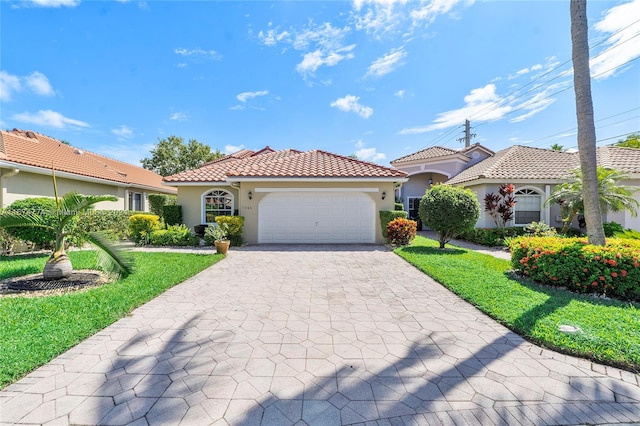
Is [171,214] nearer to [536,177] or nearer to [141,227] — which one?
[141,227]

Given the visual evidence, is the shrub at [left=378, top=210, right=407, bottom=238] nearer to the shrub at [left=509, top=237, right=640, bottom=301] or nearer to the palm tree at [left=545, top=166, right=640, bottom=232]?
the shrub at [left=509, top=237, right=640, bottom=301]

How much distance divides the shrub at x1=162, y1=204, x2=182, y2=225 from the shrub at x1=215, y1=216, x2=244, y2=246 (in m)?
3.50

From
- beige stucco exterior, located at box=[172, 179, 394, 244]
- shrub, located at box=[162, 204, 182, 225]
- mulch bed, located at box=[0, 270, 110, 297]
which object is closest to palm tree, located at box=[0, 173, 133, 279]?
mulch bed, located at box=[0, 270, 110, 297]

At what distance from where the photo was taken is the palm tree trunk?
20.0 feet

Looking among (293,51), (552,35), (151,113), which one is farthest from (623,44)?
(151,113)

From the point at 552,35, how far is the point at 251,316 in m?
13.3

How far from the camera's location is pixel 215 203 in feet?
46.9

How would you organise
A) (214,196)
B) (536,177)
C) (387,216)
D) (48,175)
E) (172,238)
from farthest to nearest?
(214,196)
(536,177)
(387,216)
(172,238)
(48,175)

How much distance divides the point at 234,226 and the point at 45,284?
6.49m

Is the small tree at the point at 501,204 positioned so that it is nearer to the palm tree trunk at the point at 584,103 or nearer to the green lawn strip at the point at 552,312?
the green lawn strip at the point at 552,312

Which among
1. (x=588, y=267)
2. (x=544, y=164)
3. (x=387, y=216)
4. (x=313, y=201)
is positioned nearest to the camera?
(x=588, y=267)

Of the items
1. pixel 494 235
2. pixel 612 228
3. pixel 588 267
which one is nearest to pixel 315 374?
pixel 588 267

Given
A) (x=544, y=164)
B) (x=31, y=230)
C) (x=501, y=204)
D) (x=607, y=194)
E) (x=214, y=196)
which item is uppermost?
(x=544, y=164)

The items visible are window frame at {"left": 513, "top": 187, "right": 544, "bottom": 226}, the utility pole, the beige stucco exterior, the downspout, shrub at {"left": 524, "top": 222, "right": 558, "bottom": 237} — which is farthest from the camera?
the utility pole
